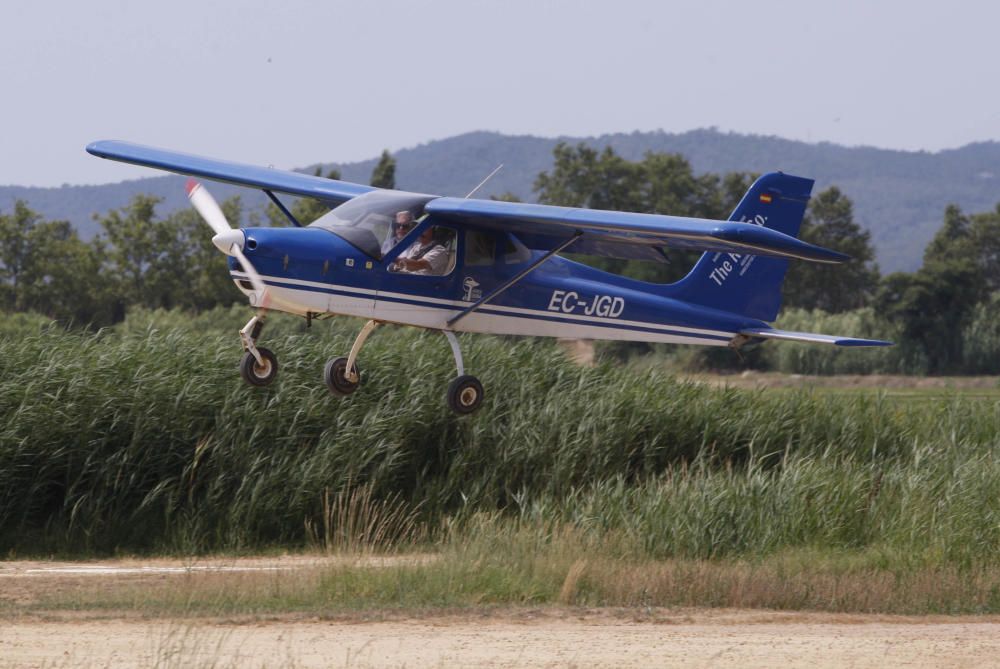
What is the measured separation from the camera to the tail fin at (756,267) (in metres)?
19.7

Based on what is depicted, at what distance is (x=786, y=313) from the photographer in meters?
73.6

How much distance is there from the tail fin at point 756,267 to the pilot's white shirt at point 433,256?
16.6ft

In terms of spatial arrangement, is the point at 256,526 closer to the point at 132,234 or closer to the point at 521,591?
the point at 521,591

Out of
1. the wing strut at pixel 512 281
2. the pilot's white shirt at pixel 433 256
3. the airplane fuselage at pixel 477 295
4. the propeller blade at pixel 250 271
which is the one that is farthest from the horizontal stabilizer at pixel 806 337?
the propeller blade at pixel 250 271

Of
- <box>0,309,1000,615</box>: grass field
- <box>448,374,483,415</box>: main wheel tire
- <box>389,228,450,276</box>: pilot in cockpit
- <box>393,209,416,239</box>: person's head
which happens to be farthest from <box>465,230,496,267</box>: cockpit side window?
<box>0,309,1000,615</box>: grass field

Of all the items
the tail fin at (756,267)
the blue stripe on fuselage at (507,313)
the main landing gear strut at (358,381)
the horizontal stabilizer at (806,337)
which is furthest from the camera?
the tail fin at (756,267)

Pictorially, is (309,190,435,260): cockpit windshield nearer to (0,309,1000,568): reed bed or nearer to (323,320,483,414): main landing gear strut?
(323,320,483,414): main landing gear strut

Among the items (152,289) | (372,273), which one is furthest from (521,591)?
(152,289)

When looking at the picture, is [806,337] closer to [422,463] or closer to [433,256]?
[433,256]

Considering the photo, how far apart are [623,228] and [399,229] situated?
2.57 metres

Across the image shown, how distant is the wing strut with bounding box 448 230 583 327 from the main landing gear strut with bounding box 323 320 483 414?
0.26m

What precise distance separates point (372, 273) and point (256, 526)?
8.69 m

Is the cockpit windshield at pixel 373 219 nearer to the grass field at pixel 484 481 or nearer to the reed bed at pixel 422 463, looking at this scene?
the grass field at pixel 484 481

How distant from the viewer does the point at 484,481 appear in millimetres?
23125
